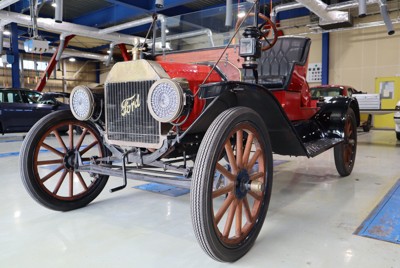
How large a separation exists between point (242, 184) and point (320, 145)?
1.45 meters

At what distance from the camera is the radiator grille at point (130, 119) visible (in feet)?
6.40

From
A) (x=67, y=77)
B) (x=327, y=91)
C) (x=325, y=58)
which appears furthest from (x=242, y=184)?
(x=67, y=77)

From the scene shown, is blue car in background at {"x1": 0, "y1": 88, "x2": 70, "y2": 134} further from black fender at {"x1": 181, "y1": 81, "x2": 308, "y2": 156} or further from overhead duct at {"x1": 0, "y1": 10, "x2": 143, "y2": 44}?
black fender at {"x1": 181, "y1": 81, "x2": 308, "y2": 156}

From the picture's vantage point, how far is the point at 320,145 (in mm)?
2885

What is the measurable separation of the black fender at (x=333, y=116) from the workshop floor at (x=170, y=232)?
56 cm

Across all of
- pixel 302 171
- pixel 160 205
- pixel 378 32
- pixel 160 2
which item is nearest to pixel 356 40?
pixel 378 32

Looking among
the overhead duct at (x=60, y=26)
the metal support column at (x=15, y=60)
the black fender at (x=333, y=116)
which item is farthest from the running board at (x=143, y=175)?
the metal support column at (x=15, y=60)

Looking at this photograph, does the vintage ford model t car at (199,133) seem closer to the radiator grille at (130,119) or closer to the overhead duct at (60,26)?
the radiator grille at (130,119)

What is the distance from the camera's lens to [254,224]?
5.96 ft

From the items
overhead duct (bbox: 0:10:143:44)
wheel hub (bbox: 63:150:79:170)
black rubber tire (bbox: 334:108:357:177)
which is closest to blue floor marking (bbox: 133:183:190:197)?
wheel hub (bbox: 63:150:79:170)

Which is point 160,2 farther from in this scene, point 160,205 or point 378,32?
point 378,32

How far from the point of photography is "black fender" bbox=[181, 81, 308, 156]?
165 cm

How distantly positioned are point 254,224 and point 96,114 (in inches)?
51.6

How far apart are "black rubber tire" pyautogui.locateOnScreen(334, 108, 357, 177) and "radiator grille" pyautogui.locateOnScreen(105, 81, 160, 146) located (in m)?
2.25
